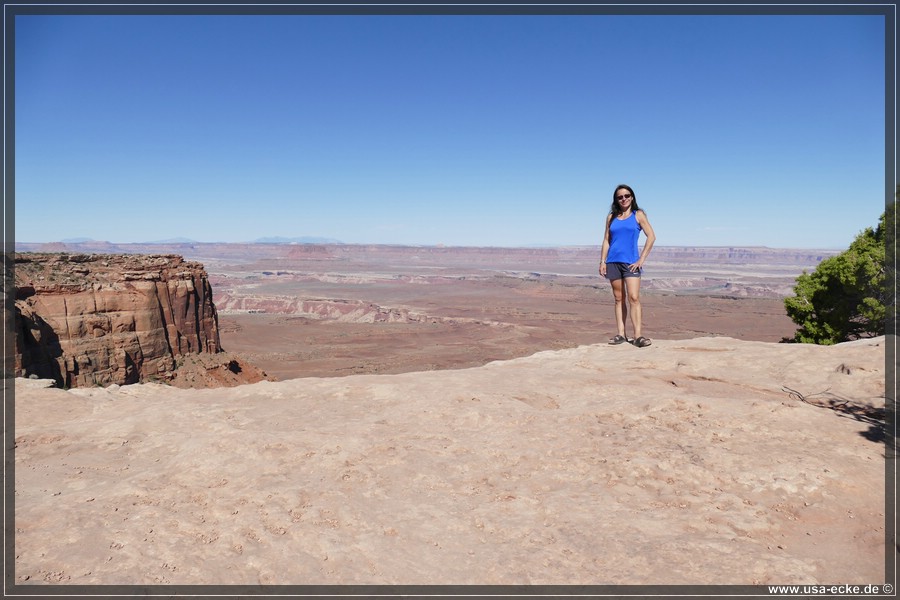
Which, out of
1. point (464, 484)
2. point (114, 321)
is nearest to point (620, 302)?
point (464, 484)

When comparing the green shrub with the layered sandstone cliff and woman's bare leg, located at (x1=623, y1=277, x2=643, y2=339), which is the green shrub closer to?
woman's bare leg, located at (x1=623, y1=277, x2=643, y2=339)

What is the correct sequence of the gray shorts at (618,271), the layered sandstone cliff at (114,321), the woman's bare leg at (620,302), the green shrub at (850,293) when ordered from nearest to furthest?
the gray shorts at (618,271)
the woman's bare leg at (620,302)
the green shrub at (850,293)
the layered sandstone cliff at (114,321)

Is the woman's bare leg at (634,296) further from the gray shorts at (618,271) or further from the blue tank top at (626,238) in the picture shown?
the blue tank top at (626,238)

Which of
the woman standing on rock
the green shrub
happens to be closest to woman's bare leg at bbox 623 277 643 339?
the woman standing on rock

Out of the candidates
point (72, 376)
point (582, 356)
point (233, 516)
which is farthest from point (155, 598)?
point (72, 376)

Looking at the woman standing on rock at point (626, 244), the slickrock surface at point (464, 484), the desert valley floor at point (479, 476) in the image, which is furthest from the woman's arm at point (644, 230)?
the slickrock surface at point (464, 484)

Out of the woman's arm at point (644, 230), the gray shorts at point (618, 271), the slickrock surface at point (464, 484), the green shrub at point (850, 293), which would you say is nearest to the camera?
the slickrock surface at point (464, 484)

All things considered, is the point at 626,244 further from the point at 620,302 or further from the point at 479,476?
the point at 479,476
